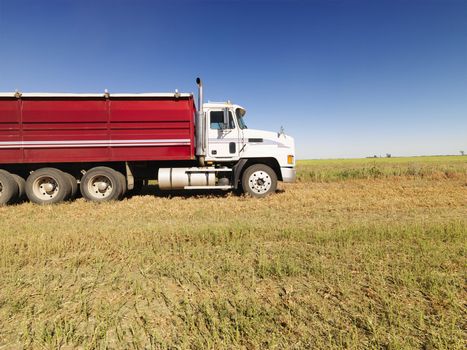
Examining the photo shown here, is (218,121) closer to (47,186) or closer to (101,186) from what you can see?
(101,186)

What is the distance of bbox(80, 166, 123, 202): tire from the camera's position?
6883 mm

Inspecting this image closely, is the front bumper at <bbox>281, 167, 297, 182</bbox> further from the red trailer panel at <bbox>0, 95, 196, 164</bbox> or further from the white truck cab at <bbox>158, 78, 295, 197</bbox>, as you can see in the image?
the red trailer panel at <bbox>0, 95, 196, 164</bbox>

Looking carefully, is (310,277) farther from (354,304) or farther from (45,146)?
(45,146)

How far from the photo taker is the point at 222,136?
7.50 m

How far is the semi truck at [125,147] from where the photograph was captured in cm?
651

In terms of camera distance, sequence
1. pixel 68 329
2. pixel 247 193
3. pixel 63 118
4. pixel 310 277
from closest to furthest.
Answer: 1. pixel 68 329
2. pixel 310 277
3. pixel 63 118
4. pixel 247 193

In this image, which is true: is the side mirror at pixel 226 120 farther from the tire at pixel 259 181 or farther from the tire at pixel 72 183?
the tire at pixel 72 183

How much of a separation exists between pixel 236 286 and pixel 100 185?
6425 millimetres

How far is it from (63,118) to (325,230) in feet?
24.7

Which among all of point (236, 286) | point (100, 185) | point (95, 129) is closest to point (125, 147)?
point (95, 129)

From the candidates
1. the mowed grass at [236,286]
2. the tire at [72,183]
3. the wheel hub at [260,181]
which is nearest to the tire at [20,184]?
the tire at [72,183]

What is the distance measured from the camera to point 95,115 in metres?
6.70

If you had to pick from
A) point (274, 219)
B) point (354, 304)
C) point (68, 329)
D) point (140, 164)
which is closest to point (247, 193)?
point (274, 219)

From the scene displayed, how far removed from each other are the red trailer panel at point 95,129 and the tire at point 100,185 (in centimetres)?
40
